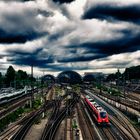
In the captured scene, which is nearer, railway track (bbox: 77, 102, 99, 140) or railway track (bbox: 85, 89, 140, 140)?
railway track (bbox: 77, 102, 99, 140)

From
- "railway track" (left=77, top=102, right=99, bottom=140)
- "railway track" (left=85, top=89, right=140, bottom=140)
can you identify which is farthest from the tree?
"railway track" (left=77, top=102, right=99, bottom=140)

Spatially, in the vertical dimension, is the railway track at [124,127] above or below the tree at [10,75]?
below

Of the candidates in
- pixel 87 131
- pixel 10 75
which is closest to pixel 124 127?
pixel 87 131

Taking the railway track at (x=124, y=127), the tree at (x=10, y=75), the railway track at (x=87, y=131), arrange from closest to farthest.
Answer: the railway track at (x=87, y=131) < the railway track at (x=124, y=127) < the tree at (x=10, y=75)

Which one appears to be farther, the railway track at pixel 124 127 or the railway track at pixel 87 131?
the railway track at pixel 124 127

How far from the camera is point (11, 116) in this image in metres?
62.2

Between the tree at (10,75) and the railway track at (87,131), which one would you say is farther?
the tree at (10,75)

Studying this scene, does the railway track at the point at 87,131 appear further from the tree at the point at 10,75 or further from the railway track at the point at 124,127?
the tree at the point at 10,75

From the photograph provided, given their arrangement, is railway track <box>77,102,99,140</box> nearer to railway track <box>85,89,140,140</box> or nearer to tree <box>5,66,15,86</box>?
railway track <box>85,89,140,140</box>

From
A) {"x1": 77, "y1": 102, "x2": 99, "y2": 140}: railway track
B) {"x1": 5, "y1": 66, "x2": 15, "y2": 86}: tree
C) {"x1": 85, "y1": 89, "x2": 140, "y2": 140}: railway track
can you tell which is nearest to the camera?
{"x1": 77, "y1": 102, "x2": 99, "y2": 140}: railway track

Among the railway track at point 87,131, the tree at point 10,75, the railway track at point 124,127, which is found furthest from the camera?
the tree at point 10,75

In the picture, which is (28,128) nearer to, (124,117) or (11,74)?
(124,117)

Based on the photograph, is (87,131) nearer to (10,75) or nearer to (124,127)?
(124,127)

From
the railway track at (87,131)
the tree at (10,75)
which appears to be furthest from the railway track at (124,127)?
the tree at (10,75)
